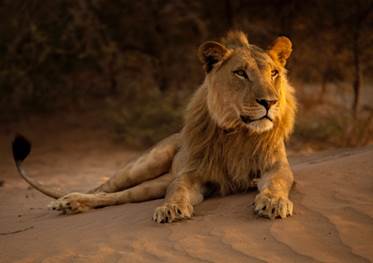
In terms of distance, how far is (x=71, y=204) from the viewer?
509 centimetres

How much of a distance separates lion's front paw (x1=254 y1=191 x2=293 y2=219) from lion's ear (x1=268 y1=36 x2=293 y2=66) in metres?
1.23

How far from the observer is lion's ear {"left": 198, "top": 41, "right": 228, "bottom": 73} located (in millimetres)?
4750

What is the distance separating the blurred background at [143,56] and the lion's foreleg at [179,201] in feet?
17.7

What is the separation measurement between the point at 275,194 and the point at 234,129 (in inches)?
31.1

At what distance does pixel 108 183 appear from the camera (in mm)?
5785

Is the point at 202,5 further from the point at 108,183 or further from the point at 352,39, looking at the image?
the point at 108,183

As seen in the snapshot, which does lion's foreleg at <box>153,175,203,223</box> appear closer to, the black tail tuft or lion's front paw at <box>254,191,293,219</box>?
lion's front paw at <box>254,191,293,219</box>

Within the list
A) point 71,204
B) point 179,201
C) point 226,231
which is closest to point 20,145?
point 71,204

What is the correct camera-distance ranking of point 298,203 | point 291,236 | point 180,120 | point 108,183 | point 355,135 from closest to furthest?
point 291,236 < point 298,203 < point 108,183 < point 355,135 < point 180,120

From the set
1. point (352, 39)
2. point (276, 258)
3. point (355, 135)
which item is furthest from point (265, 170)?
point (352, 39)

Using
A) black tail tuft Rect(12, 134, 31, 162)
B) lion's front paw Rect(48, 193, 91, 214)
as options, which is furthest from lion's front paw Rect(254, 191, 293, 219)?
black tail tuft Rect(12, 134, 31, 162)

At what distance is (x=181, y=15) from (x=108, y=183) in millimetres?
5913

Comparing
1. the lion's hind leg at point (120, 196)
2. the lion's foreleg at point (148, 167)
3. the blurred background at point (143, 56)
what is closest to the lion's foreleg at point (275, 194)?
the lion's hind leg at point (120, 196)

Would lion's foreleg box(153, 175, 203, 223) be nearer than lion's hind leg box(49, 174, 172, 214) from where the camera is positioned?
Yes
